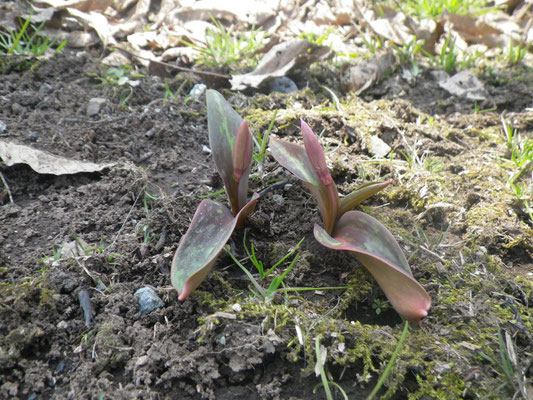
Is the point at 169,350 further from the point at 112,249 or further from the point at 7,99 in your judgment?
the point at 7,99

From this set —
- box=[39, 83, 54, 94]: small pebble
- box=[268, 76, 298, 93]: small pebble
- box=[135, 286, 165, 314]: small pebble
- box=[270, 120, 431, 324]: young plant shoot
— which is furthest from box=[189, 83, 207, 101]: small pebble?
box=[135, 286, 165, 314]: small pebble

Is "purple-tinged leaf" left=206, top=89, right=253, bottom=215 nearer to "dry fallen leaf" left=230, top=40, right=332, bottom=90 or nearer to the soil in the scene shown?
the soil

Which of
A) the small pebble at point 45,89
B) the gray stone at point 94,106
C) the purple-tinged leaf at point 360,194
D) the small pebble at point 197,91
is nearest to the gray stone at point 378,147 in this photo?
the purple-tinged leaf at point 360,194

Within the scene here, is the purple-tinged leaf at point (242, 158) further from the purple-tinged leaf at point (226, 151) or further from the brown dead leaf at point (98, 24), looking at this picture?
the brown dead leaf at point (98, 24)

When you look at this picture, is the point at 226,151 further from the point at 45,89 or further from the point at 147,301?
the point at 45,89

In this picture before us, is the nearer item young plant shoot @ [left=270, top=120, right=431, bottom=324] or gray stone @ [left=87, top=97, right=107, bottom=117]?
young plant shoot @ [left=270, top=120, right=431, bottom=324]
